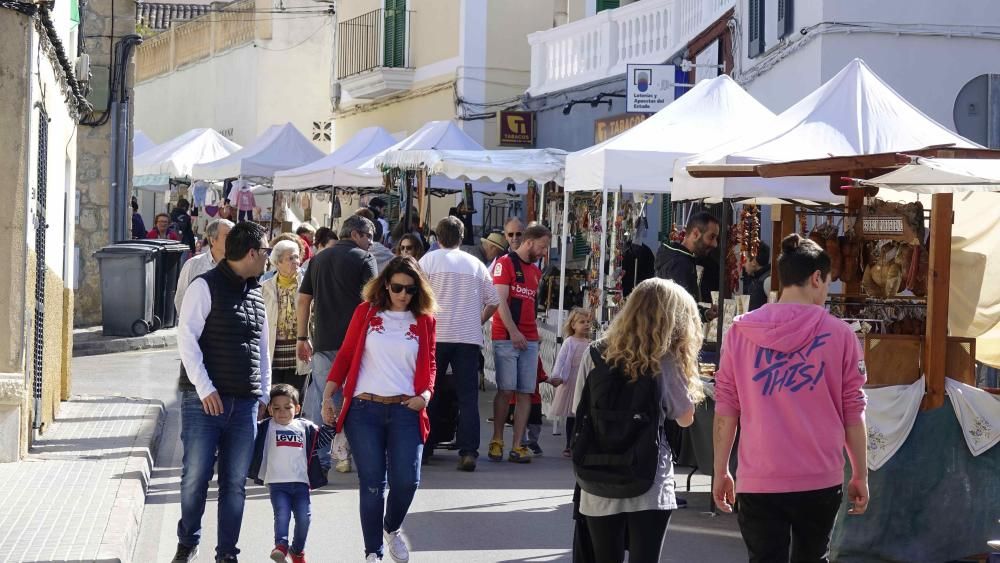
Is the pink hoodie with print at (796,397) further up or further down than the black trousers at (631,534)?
further up

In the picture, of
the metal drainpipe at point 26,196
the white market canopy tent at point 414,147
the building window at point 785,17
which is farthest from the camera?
the white market canopy tent at point 414,147

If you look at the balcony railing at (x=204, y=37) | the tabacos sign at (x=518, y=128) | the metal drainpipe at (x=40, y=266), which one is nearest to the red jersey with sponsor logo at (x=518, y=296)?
the metal drainpipe at (x=40, y=266)

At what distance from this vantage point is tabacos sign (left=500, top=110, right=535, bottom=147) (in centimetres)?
2606

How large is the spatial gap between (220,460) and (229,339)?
24.5 inches

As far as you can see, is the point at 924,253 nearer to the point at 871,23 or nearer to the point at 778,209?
the point at 778,209

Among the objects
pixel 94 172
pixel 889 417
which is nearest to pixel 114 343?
pixel 94 172

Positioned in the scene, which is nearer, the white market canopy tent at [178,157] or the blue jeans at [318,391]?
the blue jeans at [318,391]

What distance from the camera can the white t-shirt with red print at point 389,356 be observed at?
7.64 m

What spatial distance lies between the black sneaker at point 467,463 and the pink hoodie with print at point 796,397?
561cm

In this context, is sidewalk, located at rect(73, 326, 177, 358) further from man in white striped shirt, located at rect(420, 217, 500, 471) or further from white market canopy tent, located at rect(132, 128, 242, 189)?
man in white striped shirt, located at rect(420, 217, 500, 471)

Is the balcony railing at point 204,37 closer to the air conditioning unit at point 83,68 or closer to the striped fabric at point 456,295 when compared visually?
the air conditioning unit at point 83,68

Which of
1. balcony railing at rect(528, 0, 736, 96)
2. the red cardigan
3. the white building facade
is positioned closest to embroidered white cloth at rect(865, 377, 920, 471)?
the red cardigan

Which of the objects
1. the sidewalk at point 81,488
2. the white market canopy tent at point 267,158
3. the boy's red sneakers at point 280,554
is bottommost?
the sidewalk at point 81,488

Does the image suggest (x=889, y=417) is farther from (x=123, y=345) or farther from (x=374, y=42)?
(x=374, y=42)
